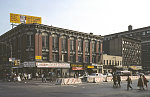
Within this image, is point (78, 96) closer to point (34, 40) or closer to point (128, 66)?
point (34, 40)

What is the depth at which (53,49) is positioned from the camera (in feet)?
156

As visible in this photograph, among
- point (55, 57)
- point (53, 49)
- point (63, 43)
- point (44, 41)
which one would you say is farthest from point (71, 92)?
point (63, 43)

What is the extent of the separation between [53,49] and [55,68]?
4.88 m

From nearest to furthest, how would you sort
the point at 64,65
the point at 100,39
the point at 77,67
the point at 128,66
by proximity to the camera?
the point at 64,65
the point at 77,67
the point at 100,39
the point at 128,66

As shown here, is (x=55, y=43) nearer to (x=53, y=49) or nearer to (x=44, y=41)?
(x=53, y=49)

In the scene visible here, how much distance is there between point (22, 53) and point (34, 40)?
440 centimetres

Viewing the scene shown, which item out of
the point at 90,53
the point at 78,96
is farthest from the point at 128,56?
the point at 78,96

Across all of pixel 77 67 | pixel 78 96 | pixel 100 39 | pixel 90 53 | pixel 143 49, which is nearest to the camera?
pixel 78 96

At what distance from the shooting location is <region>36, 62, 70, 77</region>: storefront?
145ft

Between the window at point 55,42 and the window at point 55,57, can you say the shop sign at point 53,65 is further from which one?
the window at point 55,42

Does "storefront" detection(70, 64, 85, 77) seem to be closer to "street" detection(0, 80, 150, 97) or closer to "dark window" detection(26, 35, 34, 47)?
"dark window" detection(26, 35, 34, 47)

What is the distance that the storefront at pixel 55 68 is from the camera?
44.2 meters

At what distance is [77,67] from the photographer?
171 ft

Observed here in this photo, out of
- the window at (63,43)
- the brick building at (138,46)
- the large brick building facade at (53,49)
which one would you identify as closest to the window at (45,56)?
the large brick building facade at (53,49)
